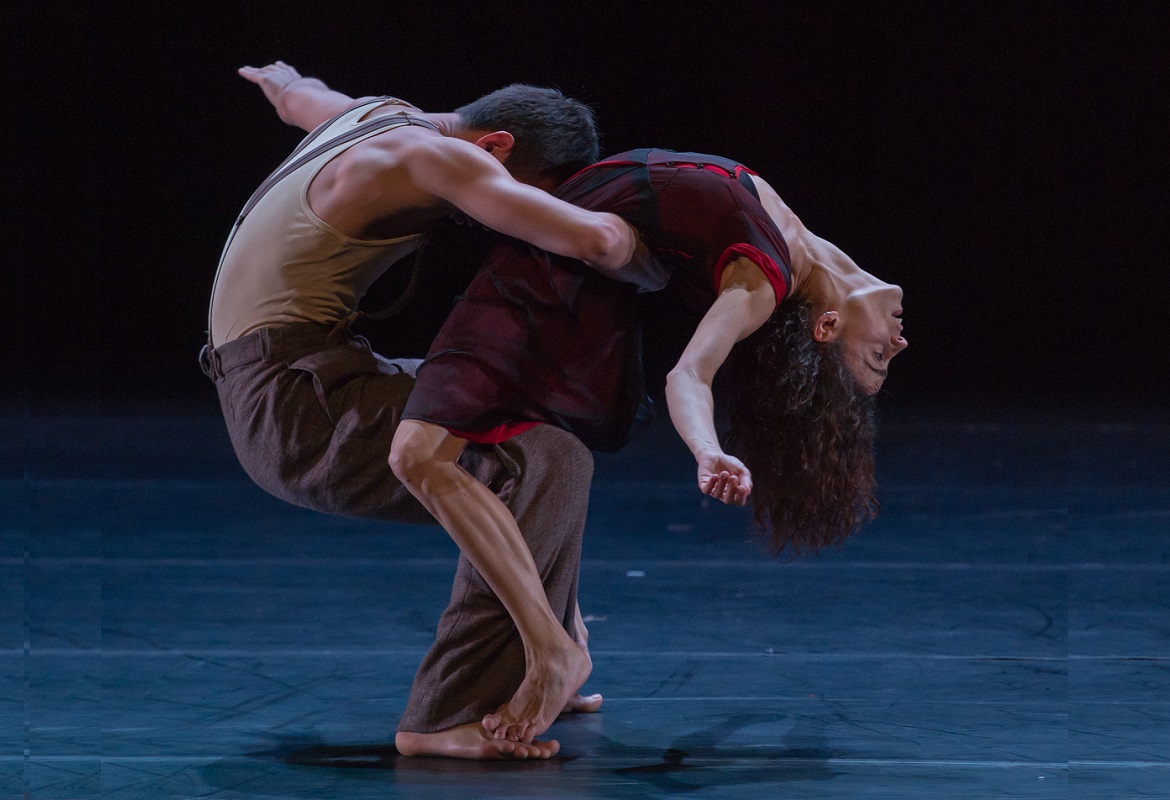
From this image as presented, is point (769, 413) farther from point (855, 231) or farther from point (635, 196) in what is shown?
point (855, 231)

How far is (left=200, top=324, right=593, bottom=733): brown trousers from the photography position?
2168mm

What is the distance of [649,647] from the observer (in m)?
2.78

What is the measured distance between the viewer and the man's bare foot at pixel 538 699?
210cm

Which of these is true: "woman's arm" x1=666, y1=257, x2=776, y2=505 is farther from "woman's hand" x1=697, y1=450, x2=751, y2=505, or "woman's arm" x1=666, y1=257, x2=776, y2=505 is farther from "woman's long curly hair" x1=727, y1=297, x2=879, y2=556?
"woman's long curly hair" x1=727, y1=297, x2=879, y2=556

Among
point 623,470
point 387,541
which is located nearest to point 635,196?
point 387,541

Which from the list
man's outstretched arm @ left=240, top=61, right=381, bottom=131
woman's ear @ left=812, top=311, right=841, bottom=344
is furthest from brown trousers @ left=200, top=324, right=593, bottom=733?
man's outstretched arm @ left=240, top=61, right=381, bottom=131

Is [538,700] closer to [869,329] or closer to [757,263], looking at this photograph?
[757,263]

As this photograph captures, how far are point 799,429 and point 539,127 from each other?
2.35ft

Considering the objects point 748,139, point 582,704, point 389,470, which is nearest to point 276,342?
point 389,470

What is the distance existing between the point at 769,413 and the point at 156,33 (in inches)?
212

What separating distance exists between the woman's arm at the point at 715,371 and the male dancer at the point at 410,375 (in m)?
0.19

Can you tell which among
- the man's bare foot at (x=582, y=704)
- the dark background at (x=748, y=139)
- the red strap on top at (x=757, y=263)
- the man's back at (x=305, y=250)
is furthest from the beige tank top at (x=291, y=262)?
the dark background at (x=748, y=139)

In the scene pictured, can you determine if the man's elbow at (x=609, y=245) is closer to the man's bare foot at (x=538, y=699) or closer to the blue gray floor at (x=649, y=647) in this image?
the man's bare foot at (x=538, y=699)

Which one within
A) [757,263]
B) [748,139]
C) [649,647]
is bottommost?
[748,139]
